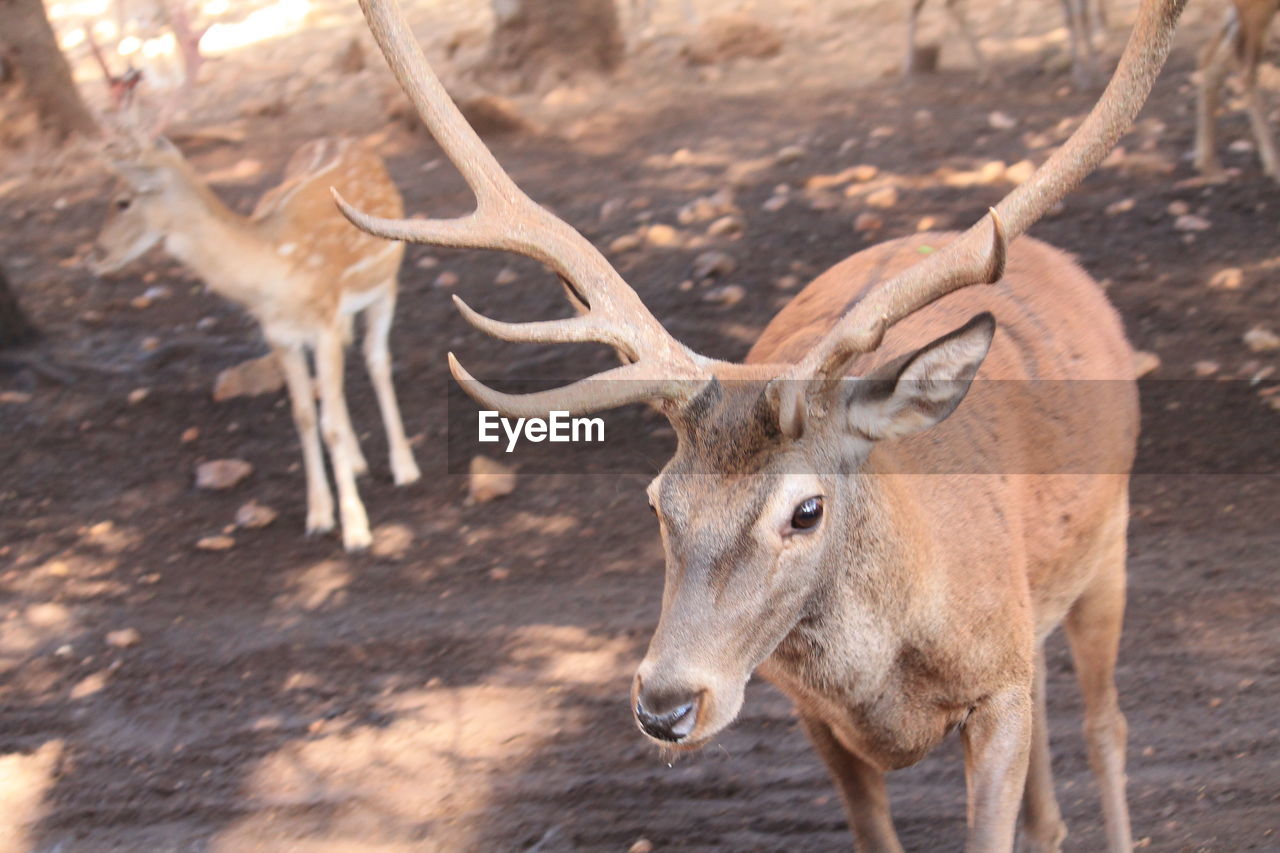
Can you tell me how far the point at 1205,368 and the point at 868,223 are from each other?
2.04 m

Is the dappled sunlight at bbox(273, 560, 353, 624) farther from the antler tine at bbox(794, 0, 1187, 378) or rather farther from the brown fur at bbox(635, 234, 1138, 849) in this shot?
the antler tine at bbox(794, 0, 1187, 378)

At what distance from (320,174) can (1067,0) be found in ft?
15.2

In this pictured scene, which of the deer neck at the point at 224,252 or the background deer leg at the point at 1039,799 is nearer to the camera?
the background deer leg at the point at 1039,799

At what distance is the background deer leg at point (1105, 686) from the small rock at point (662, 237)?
4117 mm

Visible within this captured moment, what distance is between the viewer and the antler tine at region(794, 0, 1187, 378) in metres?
2.51

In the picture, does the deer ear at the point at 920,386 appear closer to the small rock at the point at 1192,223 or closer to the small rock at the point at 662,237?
the small rock at the point at 1192,223

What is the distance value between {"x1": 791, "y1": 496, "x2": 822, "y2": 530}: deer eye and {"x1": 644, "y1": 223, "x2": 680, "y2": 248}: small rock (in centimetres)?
484

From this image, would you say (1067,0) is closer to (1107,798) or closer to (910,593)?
(1107,798)

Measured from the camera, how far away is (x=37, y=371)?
6.69m

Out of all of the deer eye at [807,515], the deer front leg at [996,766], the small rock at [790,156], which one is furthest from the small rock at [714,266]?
the deer eye at [807,515]

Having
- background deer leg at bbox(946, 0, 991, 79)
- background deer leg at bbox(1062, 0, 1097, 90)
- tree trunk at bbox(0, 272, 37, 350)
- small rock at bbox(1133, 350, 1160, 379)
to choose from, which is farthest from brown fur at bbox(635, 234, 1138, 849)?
background deer leg at bbox(946, 0, 991, 79)

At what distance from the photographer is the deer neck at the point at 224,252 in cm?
556

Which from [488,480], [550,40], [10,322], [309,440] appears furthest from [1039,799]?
[550,40]

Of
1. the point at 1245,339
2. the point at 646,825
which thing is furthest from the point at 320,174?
the point at 1245,339
